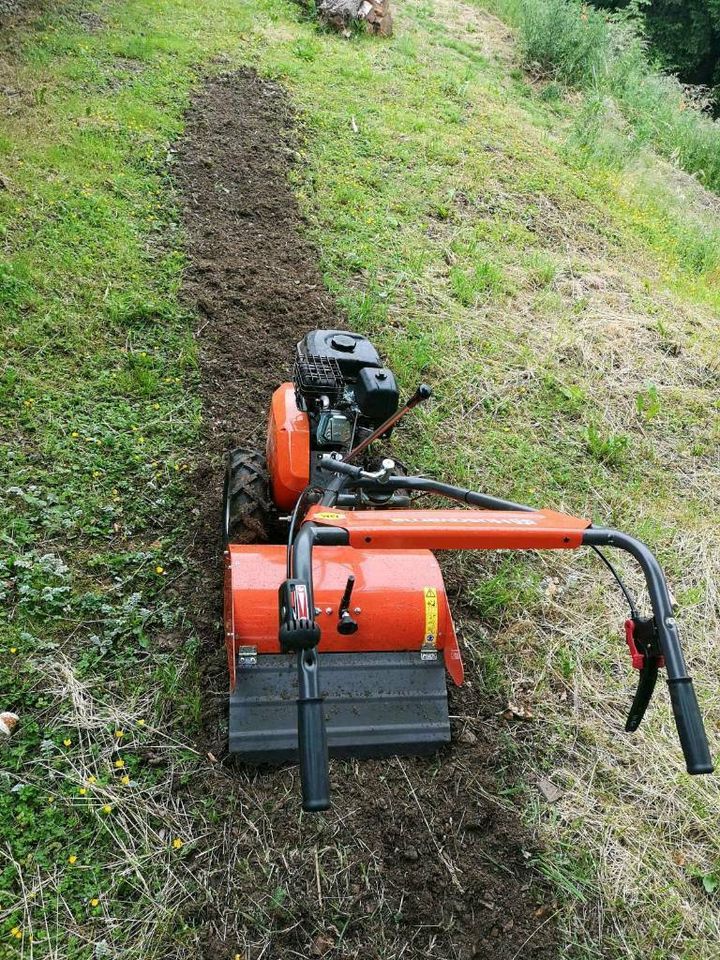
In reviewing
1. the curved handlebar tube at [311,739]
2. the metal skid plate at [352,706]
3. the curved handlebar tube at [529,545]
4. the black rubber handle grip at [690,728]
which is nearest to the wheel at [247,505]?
the metal skid plate at [352,706]

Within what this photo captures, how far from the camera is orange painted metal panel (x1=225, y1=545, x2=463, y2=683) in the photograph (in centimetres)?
298

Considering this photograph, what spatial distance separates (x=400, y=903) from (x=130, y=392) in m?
3.21

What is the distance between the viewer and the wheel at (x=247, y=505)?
11.6 feet

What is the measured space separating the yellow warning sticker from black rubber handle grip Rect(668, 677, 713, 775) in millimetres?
1130

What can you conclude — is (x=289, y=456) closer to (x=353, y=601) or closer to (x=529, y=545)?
(x=353, y=601)

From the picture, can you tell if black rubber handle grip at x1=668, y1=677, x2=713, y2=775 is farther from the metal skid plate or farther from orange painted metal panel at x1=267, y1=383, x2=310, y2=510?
orange painted metal panel at x1=267, y1=383, x2=310, y2=510

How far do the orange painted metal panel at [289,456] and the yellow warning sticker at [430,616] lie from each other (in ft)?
2.53

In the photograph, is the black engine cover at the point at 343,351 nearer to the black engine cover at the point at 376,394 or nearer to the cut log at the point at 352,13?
the black engine cover at the point at 376,394

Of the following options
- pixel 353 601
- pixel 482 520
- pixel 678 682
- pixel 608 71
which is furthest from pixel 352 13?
pixel 678 682

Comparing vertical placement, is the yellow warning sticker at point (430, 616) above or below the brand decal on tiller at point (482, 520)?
below

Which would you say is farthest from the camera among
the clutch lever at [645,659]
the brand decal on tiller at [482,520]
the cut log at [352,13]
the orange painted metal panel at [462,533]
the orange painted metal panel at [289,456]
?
the cut log at [352,13]

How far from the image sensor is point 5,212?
19.4ft

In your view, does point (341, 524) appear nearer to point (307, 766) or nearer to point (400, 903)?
point (307, 766)

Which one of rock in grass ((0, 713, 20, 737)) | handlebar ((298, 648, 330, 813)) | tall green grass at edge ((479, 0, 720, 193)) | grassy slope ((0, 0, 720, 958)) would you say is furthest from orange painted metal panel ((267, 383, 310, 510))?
tall green grass at edge ((479, 0, 720, 193))
